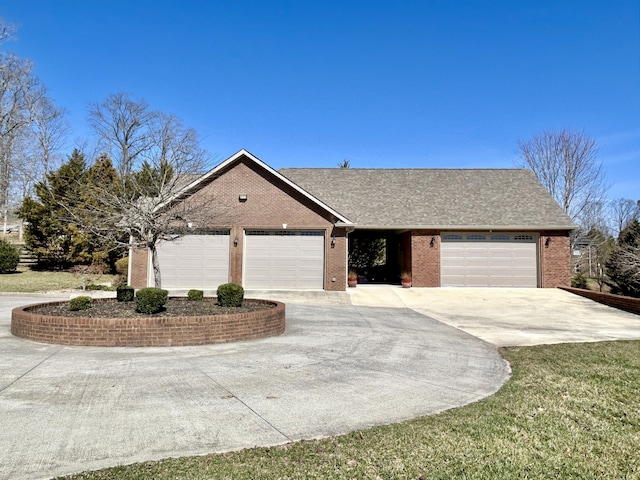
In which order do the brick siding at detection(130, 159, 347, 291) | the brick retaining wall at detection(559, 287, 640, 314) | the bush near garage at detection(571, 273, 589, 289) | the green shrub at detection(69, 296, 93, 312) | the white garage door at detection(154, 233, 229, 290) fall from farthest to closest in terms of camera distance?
1. the bush near garage at detection(571, 273, 589, 289)
2. the white garage door at detection(154, 233, 229, 290)
3. the brick siding at detection(130, 159, 347, 291)
4. the brick retaining wall at detection(559, 287, 640, 314)
5. the green shrub at detection(69, 296, 93, 312)

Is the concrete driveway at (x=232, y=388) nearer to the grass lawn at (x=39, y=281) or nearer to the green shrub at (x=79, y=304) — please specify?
the green shrub at (x=79, y=304)

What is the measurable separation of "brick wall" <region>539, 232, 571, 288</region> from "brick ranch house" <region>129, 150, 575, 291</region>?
0.05 metres

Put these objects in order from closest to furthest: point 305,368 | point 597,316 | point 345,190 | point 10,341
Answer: point 305,368, point 10,341, point 597,316, point 345,190

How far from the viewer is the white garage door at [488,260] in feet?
68.9

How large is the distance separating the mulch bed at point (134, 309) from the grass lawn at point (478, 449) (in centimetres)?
598

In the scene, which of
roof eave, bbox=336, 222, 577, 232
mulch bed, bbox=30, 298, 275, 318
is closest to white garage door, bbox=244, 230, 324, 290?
roof eave, bbox=336, 222, 577, 232

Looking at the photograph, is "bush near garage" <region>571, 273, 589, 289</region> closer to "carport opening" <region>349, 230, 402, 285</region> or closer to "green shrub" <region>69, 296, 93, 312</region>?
"carport opening" <region>349, 230, 402, 285</region>

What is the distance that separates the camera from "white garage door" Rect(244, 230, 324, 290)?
64.5 ft

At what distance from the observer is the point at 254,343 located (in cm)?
870

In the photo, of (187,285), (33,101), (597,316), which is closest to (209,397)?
(597,316)

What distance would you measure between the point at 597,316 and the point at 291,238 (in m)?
12.3

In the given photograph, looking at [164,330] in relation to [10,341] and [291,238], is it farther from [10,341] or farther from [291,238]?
[291,238]

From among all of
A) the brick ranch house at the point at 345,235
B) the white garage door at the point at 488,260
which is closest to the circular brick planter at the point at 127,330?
the brick ranch house at the point at 345,235

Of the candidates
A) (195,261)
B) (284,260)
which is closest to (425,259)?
(284,260)
